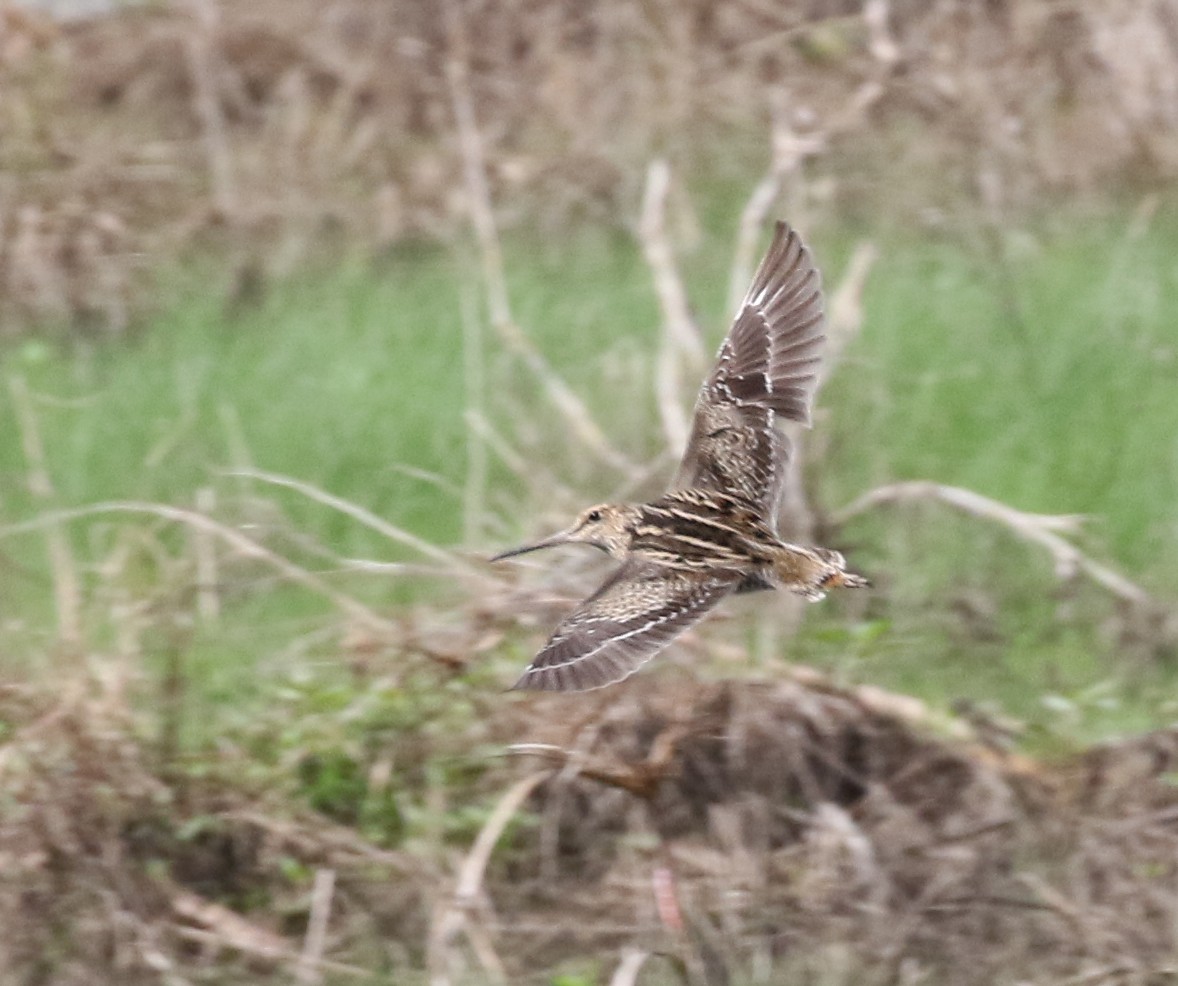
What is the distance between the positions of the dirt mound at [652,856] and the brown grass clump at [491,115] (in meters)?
3.81

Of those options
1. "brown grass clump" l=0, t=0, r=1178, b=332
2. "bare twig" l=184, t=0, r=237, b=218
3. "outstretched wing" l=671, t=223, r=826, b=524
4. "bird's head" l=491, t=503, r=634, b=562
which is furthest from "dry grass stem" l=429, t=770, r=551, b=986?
"bare twig" l=184, t=0, r=237, b=218

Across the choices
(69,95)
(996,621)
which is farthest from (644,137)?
(996,621)

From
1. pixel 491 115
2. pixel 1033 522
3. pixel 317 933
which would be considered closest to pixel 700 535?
pixel 317 933

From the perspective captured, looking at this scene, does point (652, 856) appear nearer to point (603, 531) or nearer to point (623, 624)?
point (603, 531)

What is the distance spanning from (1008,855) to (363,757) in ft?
4.88

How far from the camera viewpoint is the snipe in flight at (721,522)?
4.79 m

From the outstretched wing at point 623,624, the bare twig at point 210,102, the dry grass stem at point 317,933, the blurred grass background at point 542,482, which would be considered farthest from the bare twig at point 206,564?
the bare twig at point 210,102

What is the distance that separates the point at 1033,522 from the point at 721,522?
1.55m

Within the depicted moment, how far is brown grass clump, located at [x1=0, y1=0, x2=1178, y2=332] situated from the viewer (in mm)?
9820

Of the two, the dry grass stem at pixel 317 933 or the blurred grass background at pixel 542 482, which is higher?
the blurred grass background at pixel 542 482

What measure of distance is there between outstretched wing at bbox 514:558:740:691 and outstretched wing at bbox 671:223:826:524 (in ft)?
1.66

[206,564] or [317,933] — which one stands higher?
[206,564]

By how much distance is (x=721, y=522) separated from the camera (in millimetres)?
5055

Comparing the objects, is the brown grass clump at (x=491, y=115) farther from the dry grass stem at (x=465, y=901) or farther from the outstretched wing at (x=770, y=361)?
the dry grass stem at (x=465, y=901)
